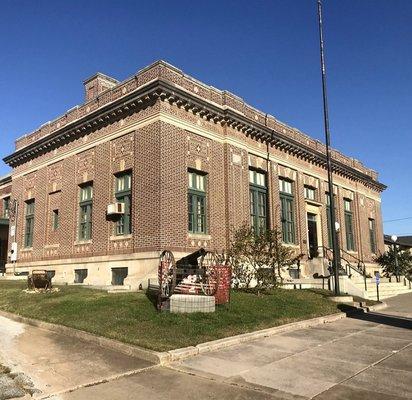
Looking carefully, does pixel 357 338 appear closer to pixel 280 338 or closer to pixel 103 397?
pixel 280 338

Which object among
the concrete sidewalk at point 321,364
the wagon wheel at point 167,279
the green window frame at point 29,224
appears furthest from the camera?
the green window frame at point 29,224

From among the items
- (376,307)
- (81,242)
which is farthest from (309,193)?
(81,242)

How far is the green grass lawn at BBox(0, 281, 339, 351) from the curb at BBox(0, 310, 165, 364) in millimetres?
210

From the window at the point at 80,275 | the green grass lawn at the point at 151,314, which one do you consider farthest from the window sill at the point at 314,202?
the window at the point at 80,275

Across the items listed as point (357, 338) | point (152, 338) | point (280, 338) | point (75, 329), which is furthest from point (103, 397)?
point (357, 338)

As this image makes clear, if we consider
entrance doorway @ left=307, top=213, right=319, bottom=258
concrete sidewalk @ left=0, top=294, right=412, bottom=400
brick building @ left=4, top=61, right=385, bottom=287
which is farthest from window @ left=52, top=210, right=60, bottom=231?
entrance doorway @ left=307, top=213, right=319, bottom=258

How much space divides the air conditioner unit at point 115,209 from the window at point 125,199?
0.23 m

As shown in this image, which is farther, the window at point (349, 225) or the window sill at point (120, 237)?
the window at point (349, 225)

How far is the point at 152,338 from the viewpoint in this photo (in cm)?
959

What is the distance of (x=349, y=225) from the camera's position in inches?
1331

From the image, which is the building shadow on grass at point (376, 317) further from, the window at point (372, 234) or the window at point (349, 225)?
the window at point (372, 234)

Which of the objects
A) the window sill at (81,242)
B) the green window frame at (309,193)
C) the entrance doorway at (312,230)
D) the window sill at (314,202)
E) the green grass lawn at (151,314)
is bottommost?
the green grass lawn at (151,314)

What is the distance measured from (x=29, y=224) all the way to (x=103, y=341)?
65.1 ft

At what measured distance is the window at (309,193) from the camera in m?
28.7
